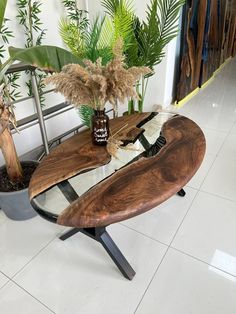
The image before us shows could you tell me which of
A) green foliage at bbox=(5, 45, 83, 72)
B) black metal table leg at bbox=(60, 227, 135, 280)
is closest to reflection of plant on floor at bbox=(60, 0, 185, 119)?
green foliage at bbox=(5, 45, 83, 72)

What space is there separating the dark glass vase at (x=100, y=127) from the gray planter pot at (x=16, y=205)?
618mm

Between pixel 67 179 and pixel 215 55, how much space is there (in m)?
4.00

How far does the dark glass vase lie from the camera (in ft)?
4.18

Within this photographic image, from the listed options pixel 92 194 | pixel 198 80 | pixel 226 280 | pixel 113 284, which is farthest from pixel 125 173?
pixel 198 80

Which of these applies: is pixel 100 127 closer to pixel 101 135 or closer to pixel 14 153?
pixel 101 135

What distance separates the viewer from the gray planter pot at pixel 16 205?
1562mm

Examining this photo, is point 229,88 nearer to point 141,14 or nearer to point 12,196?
point 141,14

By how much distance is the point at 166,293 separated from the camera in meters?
1.26

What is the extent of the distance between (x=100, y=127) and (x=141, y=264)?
806 millimetres

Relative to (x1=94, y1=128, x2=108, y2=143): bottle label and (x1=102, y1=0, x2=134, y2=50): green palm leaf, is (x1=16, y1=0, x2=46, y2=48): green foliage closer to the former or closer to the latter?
(x1=102, y1=0, x2=134, y2=50): green palm leaf

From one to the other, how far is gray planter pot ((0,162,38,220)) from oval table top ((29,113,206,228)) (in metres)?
0.46

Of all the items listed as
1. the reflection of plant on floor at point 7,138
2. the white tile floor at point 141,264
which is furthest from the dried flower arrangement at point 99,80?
the white tile floor at point 141,264

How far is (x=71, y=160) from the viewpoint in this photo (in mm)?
1239

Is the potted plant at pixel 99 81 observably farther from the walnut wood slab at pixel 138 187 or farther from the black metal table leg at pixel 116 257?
the black metal table leg at pixel 116 257
